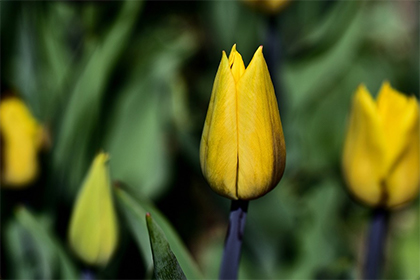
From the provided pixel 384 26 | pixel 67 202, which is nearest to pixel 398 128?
pixel 67 202

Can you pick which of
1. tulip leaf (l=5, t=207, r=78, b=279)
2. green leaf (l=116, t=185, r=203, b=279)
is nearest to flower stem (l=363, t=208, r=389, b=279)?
green leaf (l=116, t=185, r=203, b=279)

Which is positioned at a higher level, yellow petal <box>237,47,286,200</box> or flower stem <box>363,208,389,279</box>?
yellow petal <box>237,47,286,200</box>

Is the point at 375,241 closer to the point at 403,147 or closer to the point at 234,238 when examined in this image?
the point at 403,147

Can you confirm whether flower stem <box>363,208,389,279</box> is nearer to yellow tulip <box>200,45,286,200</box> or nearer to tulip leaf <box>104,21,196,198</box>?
yellow tulip <box>200,45,286,200</box>

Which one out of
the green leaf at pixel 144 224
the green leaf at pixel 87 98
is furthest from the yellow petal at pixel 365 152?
the green leaf at pixel 87 98

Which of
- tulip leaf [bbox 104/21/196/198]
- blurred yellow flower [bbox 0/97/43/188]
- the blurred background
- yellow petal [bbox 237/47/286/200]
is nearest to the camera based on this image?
yellow petal [bbox 237/47/286/200]

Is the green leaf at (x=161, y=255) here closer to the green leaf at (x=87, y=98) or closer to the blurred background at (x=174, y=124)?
the blurred background at (x=174, y=124)
